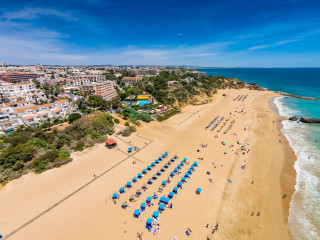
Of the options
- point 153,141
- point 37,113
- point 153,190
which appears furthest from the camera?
point 37,113

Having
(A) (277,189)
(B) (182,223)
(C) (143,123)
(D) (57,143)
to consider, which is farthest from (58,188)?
(A) (277,189)

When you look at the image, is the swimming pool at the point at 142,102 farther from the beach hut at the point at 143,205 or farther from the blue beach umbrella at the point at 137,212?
the blue beach umbrella at the point at 137,212

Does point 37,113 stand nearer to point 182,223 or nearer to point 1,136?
point 1,136

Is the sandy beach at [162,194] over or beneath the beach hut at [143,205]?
beneath

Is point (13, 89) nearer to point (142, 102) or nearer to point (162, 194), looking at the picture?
point (142, 102)

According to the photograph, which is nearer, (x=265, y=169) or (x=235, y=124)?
(x=265, y=169)

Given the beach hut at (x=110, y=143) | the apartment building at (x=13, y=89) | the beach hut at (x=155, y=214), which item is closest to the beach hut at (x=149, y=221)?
the beach hut at (x=155, y=214)
